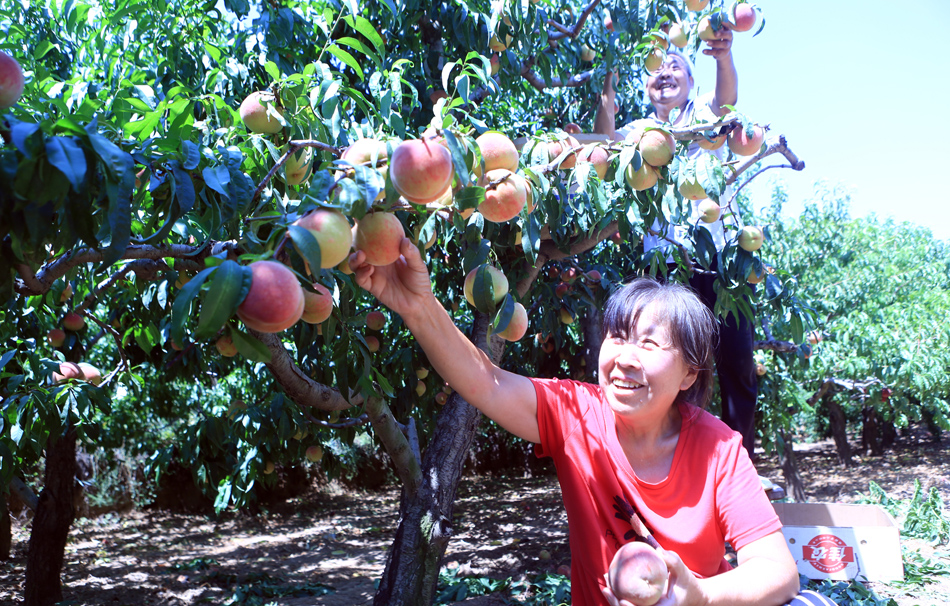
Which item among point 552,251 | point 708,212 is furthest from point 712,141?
point 552,251

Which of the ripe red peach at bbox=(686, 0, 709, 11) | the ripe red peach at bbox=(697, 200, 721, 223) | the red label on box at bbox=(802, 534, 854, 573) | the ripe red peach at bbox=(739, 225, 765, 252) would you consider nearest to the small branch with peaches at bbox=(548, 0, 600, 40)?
the ripe red peach at bbox=(686, 0, 709, 11)

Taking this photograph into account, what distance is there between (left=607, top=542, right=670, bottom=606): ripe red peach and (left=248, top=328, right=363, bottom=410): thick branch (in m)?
1.20

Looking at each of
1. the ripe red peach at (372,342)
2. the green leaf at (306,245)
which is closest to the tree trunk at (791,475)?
the ripe red peach at (372,342)

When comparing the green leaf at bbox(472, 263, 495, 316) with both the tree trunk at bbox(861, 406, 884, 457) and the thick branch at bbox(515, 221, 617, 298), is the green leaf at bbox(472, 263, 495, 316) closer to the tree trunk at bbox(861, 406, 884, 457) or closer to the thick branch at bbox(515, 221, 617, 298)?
the thick branch at bbox(515, 221, 617, 298)

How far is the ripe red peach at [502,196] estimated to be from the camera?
4.53 feet

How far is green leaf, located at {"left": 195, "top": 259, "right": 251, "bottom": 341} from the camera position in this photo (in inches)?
29.9

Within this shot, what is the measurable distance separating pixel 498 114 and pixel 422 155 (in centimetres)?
367

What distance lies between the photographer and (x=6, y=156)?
2.52 feet

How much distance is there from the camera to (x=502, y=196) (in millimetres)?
1378

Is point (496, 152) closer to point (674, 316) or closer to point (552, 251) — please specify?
point (674, 316)

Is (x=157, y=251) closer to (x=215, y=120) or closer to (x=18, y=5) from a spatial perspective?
(x=215, y=120)

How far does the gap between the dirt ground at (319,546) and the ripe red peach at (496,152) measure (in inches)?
103

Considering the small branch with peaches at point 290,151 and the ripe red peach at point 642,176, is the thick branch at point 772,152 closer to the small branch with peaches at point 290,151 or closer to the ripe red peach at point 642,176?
the ripe red peach at point 642,176

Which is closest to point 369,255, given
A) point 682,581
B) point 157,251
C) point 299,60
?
point 157,251
